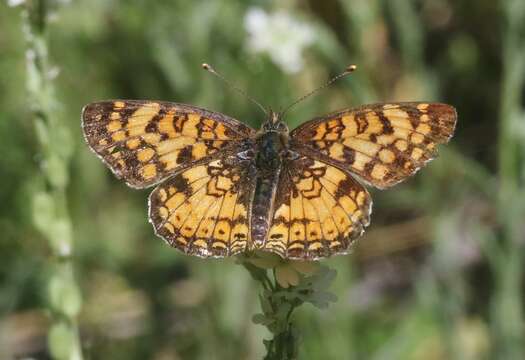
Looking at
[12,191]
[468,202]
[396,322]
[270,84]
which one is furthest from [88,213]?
[468,202]

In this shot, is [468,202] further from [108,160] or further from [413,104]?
[108,160]

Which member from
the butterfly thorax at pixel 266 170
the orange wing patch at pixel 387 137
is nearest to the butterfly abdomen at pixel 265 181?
the butterfly thorax at pixel 266 170

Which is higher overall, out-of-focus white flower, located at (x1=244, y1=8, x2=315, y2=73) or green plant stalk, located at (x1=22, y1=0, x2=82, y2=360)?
out-of-focus white flower, located at (x1=244, y1=8, x2=315, y2=73)

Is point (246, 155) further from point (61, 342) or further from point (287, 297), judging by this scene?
point (61, 342)

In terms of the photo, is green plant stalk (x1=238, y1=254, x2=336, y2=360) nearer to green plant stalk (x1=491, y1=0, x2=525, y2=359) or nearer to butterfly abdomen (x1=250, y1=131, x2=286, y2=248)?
butterfly abdomen (x1=250, y1=131, x2=286, y2=248)

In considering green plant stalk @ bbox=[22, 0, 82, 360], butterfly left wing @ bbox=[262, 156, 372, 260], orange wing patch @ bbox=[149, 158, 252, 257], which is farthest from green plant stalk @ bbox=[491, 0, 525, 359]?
green plant stalk @ bbox=[22, 0, 82, 360]

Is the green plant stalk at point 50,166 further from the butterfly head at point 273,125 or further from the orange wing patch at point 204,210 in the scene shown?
the butterfly head at point 273,125

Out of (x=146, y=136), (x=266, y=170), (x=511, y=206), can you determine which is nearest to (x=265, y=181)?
(x=266, y=170)
